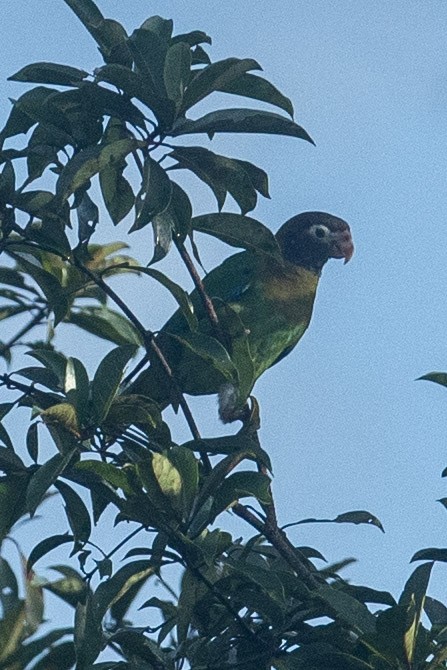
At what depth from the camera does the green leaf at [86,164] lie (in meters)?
3.17

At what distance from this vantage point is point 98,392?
311 centimetres

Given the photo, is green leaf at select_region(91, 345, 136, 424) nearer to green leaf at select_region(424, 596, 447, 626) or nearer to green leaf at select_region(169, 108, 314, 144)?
green leaf at select_region(169, 108, 314, 144)

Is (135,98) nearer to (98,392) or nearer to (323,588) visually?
(98,392)

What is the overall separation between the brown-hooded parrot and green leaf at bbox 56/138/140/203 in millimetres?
1185

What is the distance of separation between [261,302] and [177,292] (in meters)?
2.40

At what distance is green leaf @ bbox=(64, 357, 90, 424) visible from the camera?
310 centimetres

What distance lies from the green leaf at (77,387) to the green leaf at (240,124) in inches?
27.0

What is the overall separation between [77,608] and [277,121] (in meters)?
1.36

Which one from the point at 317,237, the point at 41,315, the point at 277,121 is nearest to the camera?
the point at 277,121

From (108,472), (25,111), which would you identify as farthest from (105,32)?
(108,472)

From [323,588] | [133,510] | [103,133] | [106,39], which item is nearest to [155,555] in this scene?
[133,510]

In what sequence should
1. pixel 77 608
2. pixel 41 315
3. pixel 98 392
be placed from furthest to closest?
1. pixel 41 315
2. pixel 98 392
3. pixel 77 608

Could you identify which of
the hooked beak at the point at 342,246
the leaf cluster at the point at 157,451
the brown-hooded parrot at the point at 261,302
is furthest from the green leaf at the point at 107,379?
the hooked beak at the point at 342,246

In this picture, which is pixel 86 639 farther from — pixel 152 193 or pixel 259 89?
pixel 259 89
